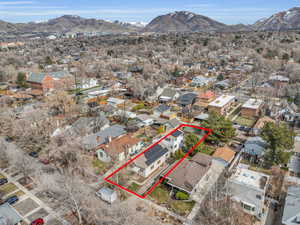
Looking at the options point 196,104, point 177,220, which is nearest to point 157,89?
point 196,104

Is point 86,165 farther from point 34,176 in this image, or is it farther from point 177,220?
point 177,220

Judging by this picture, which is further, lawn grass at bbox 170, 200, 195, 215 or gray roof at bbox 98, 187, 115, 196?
gray roof at bbox 98, 187, 115, 196

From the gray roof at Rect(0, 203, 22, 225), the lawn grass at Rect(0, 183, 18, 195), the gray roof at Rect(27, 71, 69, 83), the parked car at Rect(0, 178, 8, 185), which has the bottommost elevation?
the lawn grass at Rect(0, 183, 18, 195)

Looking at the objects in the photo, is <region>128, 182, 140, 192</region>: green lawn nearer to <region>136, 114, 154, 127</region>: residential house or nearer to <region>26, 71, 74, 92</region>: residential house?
<region>136, 114, 154, 127</region>: residential house

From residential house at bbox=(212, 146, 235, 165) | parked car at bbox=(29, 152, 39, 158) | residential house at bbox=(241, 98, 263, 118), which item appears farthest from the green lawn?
residential house at bbox=(241, 98, 263, 118)

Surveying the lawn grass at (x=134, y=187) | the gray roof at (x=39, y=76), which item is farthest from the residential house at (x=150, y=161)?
the gray roof at (x=39, y=76)

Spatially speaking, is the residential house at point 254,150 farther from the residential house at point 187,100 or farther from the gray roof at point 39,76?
the gray roof at point 39,76
